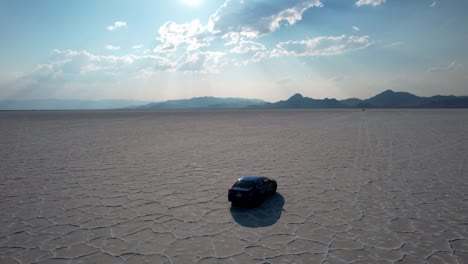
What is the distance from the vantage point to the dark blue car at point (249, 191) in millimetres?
10117

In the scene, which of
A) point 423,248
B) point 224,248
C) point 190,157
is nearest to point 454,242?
point 423,248

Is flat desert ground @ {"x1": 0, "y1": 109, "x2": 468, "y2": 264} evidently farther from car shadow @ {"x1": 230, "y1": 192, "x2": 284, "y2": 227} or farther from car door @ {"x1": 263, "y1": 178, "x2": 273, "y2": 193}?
car door @ {"x1": 263, "y1": 178, "x2": 273, "y2": 193}

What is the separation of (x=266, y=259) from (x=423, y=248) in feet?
13.2

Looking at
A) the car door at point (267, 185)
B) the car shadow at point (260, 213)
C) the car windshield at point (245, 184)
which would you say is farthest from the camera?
the car door at point (267, 185)

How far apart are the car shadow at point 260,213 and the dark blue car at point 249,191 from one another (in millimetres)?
272

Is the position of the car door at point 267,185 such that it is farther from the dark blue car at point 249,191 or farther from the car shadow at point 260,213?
the car shadow at point 260,213

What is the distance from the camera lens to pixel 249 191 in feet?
33.2

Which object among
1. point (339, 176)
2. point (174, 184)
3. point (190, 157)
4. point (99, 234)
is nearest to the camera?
point (99, 234)

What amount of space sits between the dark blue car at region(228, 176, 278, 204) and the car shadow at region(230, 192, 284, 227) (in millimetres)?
272

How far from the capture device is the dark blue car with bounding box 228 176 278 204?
1012 cm

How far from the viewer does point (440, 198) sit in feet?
37.3

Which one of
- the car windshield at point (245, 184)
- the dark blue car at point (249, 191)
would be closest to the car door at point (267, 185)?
the dark blue car at point (249, 191)

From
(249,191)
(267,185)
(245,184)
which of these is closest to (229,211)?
(249,191)

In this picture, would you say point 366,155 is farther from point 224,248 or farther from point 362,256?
point 224,248
